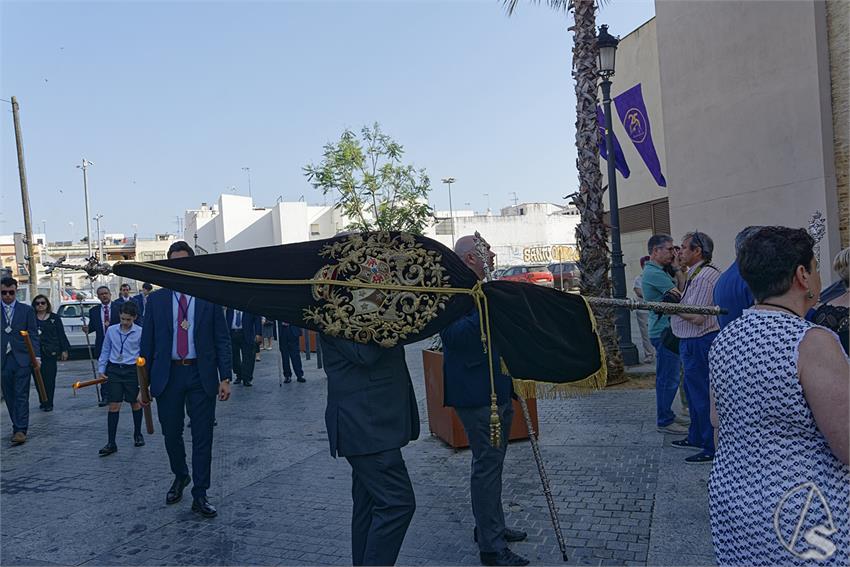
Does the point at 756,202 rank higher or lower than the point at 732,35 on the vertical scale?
lower

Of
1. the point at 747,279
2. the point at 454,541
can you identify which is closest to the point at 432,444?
the point at 454,541

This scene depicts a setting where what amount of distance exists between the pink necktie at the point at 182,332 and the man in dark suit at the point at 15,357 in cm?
431

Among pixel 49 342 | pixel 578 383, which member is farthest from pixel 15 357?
pixel 578 383

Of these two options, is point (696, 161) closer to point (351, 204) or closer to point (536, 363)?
point (536, 363)

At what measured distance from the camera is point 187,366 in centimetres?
Answer: 560

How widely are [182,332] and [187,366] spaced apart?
11.2 inches

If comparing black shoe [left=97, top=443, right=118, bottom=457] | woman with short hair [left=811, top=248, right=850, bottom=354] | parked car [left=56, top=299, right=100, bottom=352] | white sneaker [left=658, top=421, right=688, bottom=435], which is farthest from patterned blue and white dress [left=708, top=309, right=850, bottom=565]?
parked car [left=56, top=299, right=100, bottom=352]

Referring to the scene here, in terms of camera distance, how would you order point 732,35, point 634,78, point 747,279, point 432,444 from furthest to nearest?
point 634,78 < point 732,35 < point 432,444 < point 747,279

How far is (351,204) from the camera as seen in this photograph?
80.5ft

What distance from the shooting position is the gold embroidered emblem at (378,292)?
3.29 metres

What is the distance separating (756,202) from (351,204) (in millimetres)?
15558

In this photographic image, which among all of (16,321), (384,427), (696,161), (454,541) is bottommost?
(454,541)

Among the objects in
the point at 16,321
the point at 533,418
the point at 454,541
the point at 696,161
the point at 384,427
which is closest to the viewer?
the point at 384,427

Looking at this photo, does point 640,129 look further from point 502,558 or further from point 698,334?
point 502,558
